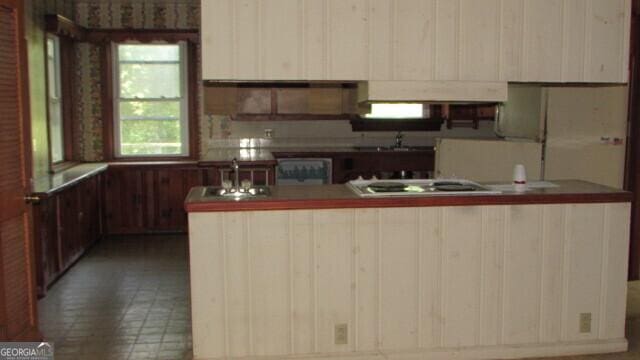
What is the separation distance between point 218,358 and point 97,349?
32.3 inches

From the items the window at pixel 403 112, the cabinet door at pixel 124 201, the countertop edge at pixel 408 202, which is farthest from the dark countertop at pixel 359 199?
the window at pixel 403 112

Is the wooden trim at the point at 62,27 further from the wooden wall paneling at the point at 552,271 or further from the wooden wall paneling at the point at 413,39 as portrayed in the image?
the wooden wall paneling at the point at 552,271

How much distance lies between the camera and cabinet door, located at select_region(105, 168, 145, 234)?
7.08 m

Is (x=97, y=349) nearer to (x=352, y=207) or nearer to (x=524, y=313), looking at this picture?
(x=352, y=207)

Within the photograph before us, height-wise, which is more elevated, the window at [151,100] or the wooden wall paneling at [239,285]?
the window at [151,100]

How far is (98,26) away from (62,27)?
1001mm

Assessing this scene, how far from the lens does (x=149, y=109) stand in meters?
7.48

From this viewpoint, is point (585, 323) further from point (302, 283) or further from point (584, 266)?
point (302, 283)

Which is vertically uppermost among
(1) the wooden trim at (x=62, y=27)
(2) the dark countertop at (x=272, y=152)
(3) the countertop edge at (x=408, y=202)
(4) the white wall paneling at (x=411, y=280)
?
(1) the wooden trim at (x=62, y=27)

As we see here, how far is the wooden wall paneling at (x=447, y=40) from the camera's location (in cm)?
360

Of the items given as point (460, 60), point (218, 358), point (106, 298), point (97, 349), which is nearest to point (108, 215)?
point (106, 298)

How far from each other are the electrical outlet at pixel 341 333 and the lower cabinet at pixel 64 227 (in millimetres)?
2507

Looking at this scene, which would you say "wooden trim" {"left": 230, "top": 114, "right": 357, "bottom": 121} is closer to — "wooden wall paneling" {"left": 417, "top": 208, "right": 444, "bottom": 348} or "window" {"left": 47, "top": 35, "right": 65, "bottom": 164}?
"window" {"left": 47, "top": 35, "right": 65, "bottom": 164}

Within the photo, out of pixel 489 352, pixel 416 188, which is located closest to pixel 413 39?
pixel 416 188
